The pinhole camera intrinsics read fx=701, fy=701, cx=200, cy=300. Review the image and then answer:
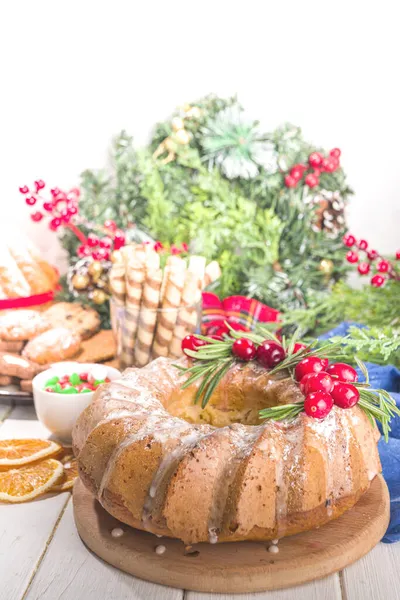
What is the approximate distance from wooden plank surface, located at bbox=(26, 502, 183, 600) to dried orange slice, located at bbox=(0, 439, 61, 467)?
0.32 meters

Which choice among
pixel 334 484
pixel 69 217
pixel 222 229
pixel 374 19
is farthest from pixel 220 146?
pixel 334 484

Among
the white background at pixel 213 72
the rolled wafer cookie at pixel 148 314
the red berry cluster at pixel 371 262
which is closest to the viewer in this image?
the rolled wafer cookie at pixel 148 314

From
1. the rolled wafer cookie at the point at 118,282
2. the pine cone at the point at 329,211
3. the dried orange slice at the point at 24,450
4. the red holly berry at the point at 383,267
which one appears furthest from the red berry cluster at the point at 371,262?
the dried orange slice at the point at 24,450

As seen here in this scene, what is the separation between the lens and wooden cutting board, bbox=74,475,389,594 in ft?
3.59

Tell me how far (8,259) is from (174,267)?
2.49 ft

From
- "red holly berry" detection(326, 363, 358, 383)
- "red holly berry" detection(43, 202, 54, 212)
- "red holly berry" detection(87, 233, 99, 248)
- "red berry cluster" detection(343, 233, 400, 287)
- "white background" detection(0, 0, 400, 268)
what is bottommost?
"red holly berry" detection(87, 233, 99, 248)

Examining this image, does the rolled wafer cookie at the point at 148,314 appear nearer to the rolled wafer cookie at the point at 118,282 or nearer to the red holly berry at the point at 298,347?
the rolled wafer cookie at the point at 118,282

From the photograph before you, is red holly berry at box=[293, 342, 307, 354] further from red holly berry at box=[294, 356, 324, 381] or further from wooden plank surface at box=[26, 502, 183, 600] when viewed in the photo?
wooden plank surface at box=[26, 502, 183, 600]

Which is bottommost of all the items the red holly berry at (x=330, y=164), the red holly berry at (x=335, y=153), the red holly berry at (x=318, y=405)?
the red holly berry at (x=318, y=405)

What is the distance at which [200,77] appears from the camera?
2.58 meters

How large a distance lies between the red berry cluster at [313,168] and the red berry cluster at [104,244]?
603 millimetres

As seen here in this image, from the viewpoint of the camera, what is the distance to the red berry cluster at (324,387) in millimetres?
1174

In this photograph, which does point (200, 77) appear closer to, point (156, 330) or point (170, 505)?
point (156, 330)

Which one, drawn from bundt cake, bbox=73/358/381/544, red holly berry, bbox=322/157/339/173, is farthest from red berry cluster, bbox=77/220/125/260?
bundt cake, bbox=73/358/381/544
